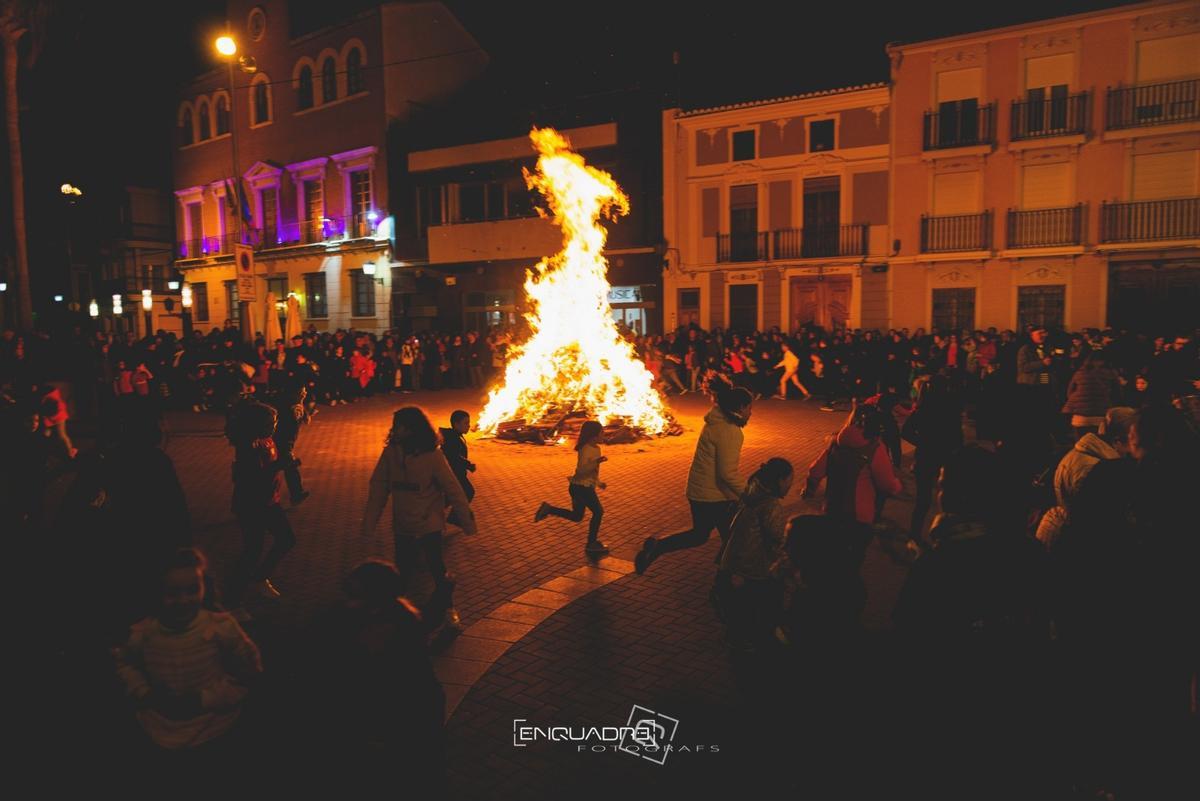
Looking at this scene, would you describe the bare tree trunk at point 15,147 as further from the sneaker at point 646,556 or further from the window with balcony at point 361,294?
the window with balcony at point 361,294

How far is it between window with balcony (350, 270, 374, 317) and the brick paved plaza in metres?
21.4

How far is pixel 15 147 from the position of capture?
16.0 metres

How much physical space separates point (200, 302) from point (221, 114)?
888 centimetres

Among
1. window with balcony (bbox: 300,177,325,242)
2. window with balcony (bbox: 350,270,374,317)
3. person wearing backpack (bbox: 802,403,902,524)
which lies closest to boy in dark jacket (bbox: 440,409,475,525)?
person wearing backpack (bbox: 802,403,902,524)

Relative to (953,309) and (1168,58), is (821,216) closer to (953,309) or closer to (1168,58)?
(953,309)

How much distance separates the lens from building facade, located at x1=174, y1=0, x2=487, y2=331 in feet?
104

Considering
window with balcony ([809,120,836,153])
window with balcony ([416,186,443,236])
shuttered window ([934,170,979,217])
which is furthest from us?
window with balcony ([416,186,443,236])

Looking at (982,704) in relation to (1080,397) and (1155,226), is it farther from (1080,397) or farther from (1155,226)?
(1155,226)

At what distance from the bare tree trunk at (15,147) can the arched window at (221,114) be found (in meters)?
22.6

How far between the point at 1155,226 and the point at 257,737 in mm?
26196

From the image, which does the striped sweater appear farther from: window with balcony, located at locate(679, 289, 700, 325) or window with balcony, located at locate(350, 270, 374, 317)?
window with balcony, located at locate(350, 270, 374, 317)

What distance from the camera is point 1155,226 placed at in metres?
22.8

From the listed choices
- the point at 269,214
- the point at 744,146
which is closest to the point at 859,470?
the point at 744,146

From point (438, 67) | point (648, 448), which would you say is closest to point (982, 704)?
point (648, 448)
